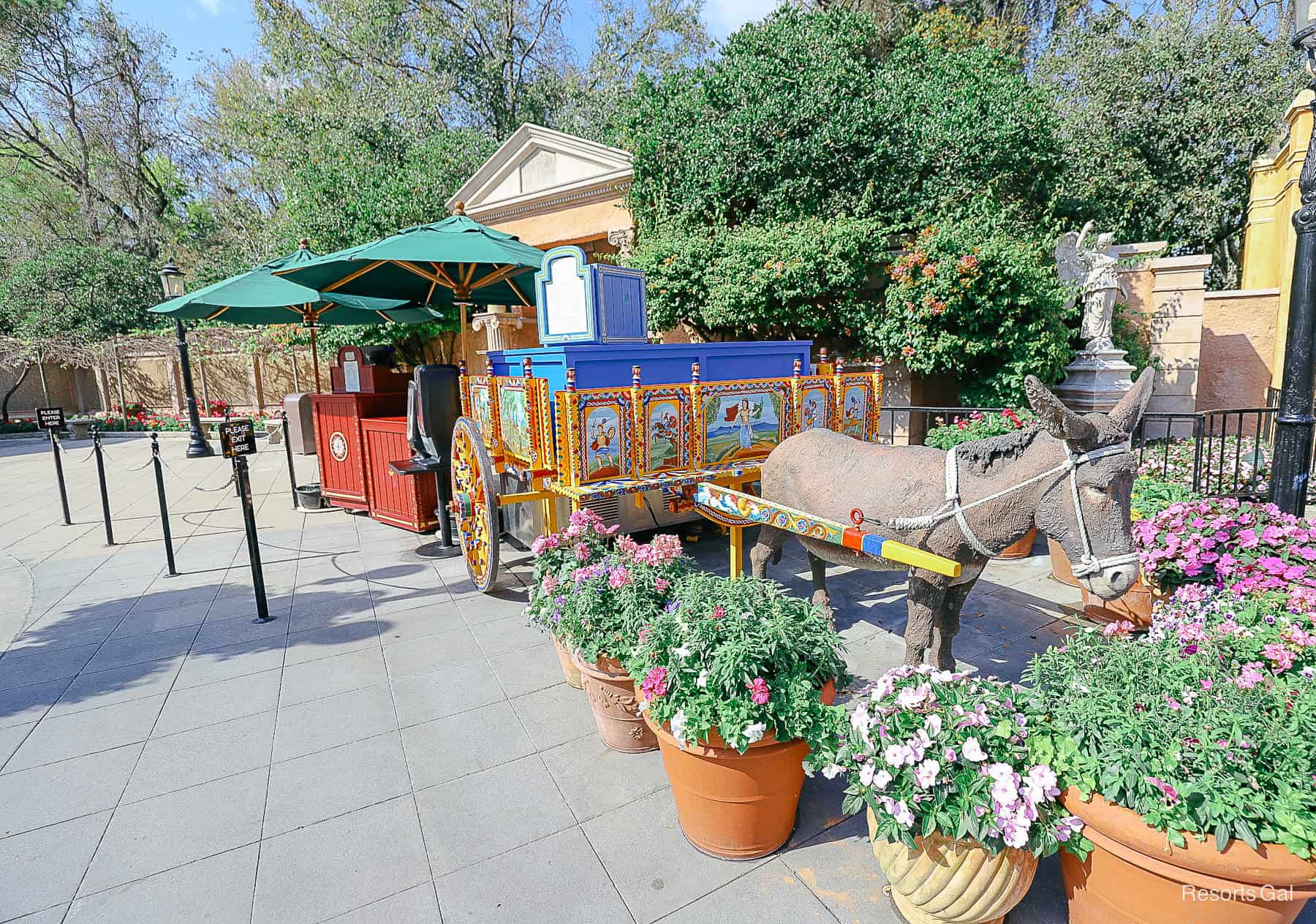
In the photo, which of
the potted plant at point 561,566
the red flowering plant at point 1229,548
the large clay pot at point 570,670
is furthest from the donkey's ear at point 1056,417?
the large clay pot at point 570,670

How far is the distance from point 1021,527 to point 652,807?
2337 millimetres

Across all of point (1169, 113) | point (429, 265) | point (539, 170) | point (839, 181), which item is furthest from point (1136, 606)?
point (1169, 113)

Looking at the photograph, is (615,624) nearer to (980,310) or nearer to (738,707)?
(738,707)

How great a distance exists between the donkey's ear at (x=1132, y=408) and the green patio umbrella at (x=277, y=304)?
778cm

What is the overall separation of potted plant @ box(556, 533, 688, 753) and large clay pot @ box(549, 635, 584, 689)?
1.24 ft

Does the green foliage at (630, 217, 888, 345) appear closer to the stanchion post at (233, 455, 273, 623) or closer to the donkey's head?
the stanchion post at (233, 455, 273, 623)

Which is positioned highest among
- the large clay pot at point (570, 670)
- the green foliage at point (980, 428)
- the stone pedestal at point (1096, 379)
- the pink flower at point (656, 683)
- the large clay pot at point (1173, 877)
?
the stone pedestal at point (1096, 379)

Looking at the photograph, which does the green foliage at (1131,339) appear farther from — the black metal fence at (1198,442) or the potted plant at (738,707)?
the potted plant at (738,707)

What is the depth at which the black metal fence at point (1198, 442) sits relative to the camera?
5973 mm

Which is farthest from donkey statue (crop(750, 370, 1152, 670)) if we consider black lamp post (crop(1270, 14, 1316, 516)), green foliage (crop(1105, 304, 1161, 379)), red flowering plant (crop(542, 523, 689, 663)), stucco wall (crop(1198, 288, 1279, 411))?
stucco wall (crop(1198, 288, 1279, 411))

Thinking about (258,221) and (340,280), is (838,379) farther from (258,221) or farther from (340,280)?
(258,221)

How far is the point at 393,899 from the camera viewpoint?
2611 mm

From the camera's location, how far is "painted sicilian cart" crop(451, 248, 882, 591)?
4.81 m

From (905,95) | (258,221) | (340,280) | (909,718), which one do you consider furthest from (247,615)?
(258,221)
